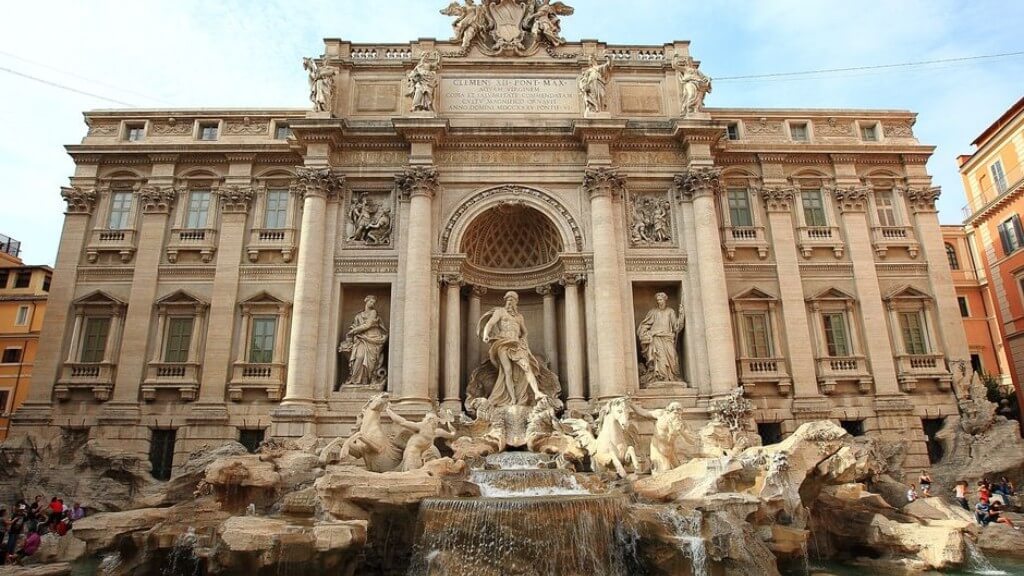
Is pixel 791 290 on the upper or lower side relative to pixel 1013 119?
lower

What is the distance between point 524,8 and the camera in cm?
2264

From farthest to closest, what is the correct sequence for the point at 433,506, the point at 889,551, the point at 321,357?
the point at 321,357, the point at 889,551, the point at 433,506

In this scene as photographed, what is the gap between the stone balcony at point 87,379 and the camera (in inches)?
771

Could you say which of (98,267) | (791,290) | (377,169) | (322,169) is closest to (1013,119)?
(791,290)

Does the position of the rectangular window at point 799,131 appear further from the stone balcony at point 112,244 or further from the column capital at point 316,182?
the stone balcony at point 112,244

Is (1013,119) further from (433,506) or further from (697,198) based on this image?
(433,506)

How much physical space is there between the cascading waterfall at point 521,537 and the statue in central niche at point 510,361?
706 centimetres

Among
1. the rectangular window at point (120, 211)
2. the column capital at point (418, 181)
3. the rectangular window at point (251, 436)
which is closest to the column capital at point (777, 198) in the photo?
the column capital at point (418, 181)

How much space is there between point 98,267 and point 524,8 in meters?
17.7

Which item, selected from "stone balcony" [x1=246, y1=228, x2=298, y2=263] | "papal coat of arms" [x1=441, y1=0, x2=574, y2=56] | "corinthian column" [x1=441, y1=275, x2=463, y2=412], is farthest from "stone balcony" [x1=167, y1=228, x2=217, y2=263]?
"papal coat of arms" [x1=441, y1=0, x2=574, y2=56]

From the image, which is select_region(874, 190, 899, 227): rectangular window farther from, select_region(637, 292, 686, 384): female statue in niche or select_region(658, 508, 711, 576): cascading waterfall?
select_region(658, 508, 711, 576): cascading waterfall

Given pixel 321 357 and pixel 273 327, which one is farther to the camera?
pixel 273 327

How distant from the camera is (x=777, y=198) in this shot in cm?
2195

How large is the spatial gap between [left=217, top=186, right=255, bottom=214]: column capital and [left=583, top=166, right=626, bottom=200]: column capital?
38.8 ft
